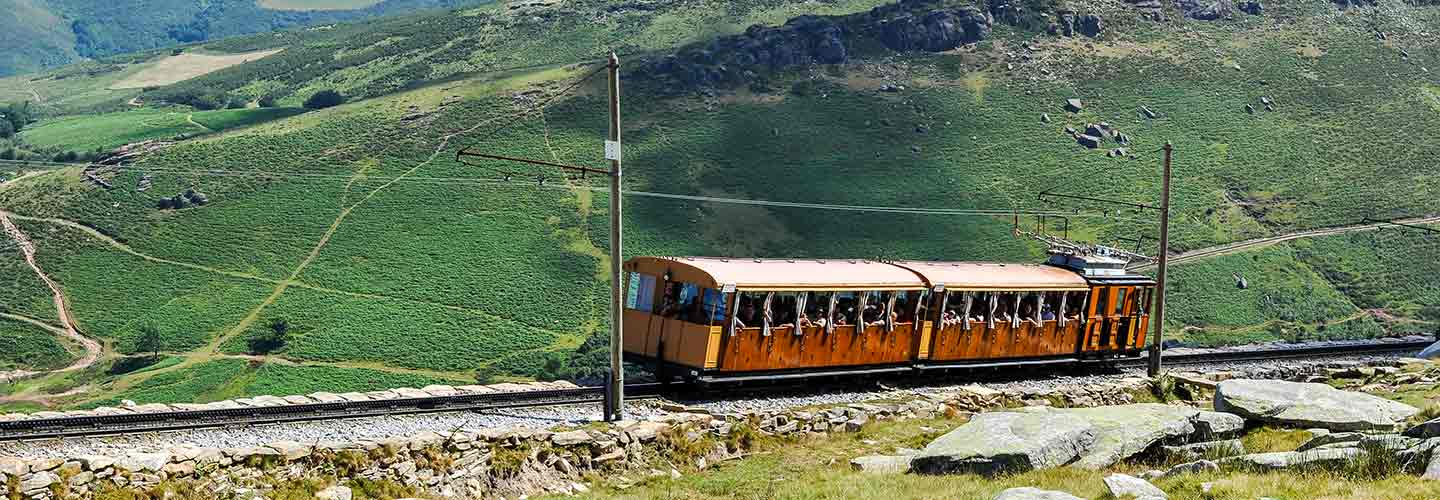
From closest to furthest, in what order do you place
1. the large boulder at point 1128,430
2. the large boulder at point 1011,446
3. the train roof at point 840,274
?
1. the large boulder at point 1011,446
2. the large boulder at point 1128,430
3. the train roof at point 840,274

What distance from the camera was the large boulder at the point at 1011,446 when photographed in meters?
19.3

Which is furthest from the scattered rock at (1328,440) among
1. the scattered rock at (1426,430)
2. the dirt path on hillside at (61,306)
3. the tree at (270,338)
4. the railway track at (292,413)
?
the dirt path on hillside at (61,306)

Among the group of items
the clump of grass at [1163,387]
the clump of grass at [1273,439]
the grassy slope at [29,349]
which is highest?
the clump of grass at [1273,439]

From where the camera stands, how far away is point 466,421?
903 inches

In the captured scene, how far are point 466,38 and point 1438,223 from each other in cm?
12592

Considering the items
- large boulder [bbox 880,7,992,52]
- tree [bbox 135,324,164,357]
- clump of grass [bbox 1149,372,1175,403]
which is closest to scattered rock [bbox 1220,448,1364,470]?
clump of grass [bbox 1149,372,1175,403]

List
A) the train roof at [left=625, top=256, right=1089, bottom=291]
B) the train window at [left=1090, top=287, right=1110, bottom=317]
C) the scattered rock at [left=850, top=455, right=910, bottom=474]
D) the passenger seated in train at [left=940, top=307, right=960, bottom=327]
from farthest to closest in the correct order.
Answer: the train window at [left=1090, top=287, right=1110, bottom=317]
the passenger seated in train at [left=940, top=307, right=960, bottom=327]
the train roof at [left=625, top=256, right=1089, bottom=291]
the scattered rock at [left=850, top=455, right=910, bottom=474]

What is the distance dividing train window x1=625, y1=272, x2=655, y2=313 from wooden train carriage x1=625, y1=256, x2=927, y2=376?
0.02 metres

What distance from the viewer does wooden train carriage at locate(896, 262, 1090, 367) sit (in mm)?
32219

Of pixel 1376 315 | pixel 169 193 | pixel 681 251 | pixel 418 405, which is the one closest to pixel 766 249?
pixel 681 251

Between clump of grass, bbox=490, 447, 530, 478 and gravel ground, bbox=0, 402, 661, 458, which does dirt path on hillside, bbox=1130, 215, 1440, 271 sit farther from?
clump of grass, bbox=490, 447, 530, 478

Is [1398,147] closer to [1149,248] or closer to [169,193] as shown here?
[1149,248]

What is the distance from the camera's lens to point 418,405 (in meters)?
24.3

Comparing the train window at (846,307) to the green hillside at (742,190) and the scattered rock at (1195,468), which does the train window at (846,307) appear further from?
the green hillside at (742,190)
